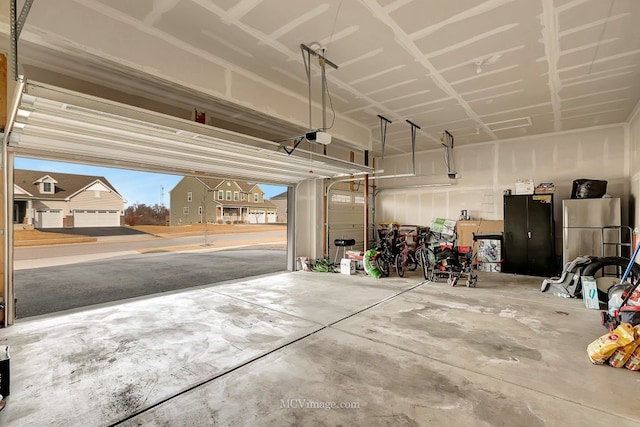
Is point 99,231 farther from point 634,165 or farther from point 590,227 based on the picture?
point 634,165

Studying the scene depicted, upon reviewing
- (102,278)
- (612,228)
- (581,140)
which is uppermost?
(581,140)

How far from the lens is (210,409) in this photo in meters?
1.99

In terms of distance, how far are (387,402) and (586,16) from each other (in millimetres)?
3977

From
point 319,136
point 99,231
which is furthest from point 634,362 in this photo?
point 99,231

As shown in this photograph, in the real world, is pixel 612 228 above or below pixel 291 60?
below

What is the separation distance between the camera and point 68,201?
34.0ft

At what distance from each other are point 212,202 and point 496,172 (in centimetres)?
1387

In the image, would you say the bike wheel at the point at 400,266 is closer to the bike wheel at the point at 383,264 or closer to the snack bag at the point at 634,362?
the bike wheel at the point at 383,264

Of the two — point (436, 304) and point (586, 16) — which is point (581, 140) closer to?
point (586, 16)

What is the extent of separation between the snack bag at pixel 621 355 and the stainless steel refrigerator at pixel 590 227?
420 cm

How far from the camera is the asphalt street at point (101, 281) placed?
492cm

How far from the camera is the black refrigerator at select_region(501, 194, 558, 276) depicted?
657cm

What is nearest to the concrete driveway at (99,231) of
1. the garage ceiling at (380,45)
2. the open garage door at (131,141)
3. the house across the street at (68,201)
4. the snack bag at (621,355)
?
the house across the street at (68,201)

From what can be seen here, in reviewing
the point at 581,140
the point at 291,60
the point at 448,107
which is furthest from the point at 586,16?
the point at 581,140
